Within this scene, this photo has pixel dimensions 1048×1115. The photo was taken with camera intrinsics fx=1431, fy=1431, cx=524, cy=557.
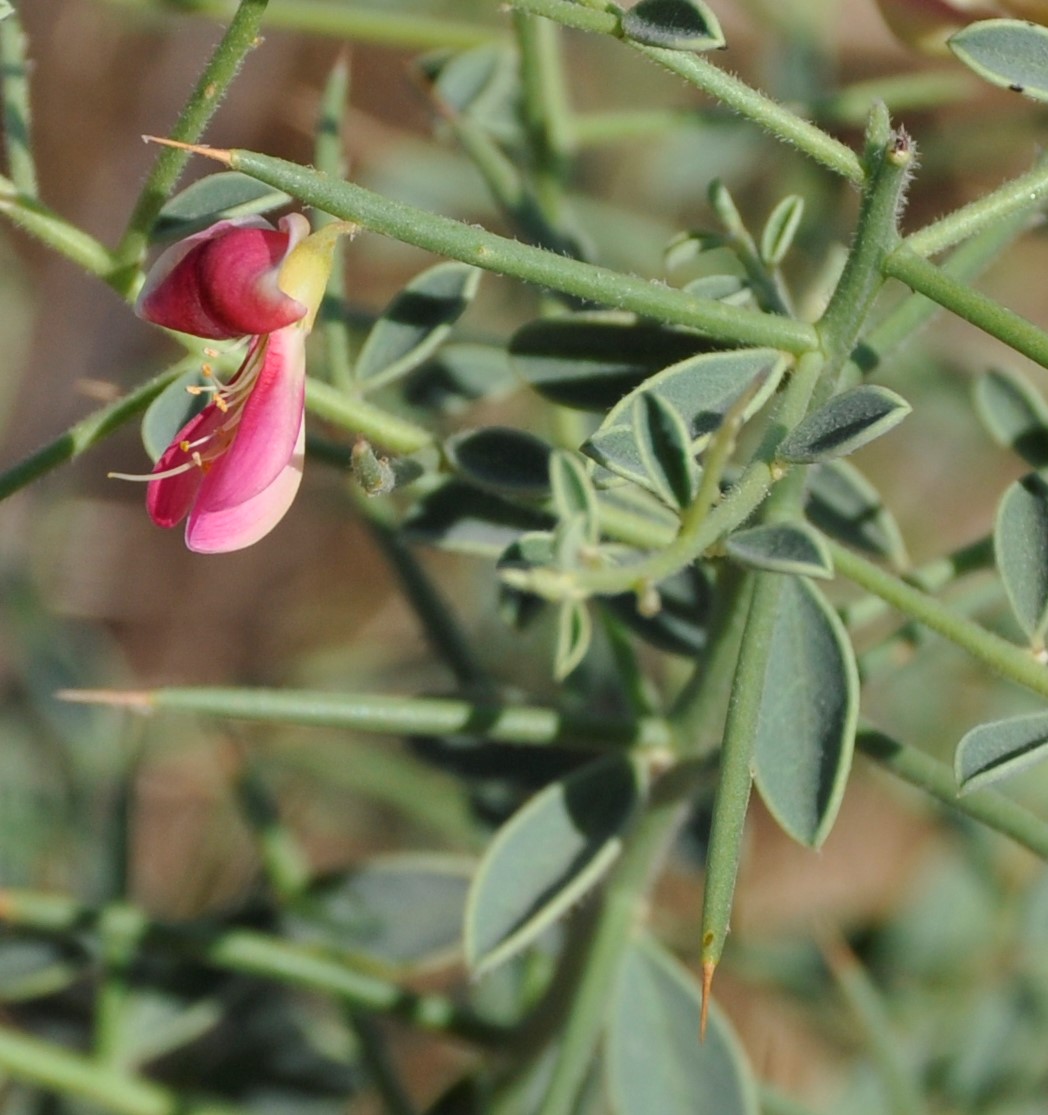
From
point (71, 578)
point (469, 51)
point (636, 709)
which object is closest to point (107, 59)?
point (71, 578)

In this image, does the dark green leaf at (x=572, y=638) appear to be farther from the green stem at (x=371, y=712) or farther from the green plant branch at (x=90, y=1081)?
the green plant branch at (x=90, y=1081)

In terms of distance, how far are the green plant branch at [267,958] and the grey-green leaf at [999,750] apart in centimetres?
47

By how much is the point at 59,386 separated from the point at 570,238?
1.37m

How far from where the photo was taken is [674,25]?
0.55 metres

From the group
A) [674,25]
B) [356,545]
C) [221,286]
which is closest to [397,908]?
[221,286]

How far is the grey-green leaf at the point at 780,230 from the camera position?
0.70 m

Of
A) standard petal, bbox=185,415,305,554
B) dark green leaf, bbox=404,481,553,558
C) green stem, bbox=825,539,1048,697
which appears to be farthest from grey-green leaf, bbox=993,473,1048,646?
standard petal, bbox=185,415,305,554

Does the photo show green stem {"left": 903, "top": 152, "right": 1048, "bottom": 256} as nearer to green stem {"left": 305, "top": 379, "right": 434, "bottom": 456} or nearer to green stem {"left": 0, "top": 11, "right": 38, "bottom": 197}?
green stem {"left": 305, "top": 379, "right": 434, "bottom": 456}

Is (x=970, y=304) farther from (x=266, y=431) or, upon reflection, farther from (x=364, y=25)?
(x=364, y=25)

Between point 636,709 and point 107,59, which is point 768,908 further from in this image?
point 107,59

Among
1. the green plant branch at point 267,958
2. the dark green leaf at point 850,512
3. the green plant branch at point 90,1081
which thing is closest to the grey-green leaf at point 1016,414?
the dark green leaf at point 850,512

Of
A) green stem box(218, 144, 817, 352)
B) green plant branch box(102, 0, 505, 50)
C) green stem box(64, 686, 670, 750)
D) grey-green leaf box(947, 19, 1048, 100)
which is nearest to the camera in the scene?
green stem box(218, 144, 817, 352)

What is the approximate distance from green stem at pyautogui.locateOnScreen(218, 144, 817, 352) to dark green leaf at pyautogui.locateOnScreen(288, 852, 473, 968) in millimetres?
597

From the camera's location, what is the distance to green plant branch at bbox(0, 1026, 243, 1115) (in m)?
0.93
